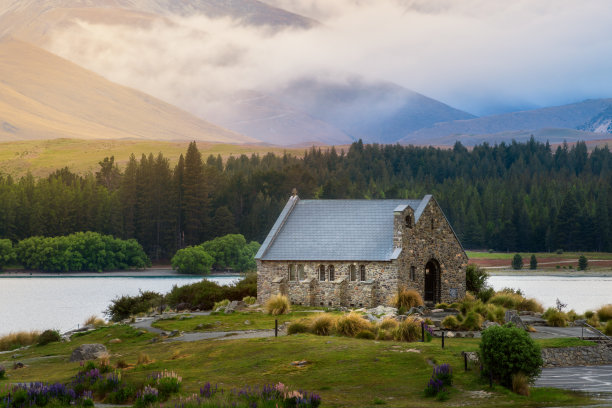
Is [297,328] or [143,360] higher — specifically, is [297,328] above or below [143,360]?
above

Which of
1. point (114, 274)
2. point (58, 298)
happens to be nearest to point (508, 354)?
point (58, 298)

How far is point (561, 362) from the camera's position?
1207 inches

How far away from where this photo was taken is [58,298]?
87.6 m

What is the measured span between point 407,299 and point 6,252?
355ft

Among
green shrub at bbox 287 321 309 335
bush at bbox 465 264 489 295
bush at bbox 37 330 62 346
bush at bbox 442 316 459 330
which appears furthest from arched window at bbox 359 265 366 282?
bush at bbox 37 330 62 346

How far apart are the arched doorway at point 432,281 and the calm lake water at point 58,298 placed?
21.6 metres

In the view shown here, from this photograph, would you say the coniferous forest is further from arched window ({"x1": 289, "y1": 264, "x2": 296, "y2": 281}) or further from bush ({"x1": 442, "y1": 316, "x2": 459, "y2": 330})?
bush ({"x1": 442, "y1": 316, "x2": 459, "y2": 330})

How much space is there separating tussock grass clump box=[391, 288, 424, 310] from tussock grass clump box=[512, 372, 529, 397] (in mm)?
21202

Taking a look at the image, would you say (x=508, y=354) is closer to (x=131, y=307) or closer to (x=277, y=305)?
(x=277, y=305)

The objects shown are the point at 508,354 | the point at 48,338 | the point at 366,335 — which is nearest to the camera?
the point at 508,354

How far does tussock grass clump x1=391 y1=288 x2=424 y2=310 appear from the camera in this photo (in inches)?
1817

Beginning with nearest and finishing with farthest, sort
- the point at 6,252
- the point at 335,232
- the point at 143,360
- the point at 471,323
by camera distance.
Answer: the point at 143,360, the point at 471,323, the point at 335,232, the point at 6,252

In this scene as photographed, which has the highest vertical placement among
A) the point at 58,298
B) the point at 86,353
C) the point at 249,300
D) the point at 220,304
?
the point at 249,300

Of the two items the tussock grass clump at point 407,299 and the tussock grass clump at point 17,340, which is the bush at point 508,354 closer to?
the tussock grass clump at point 407,299
